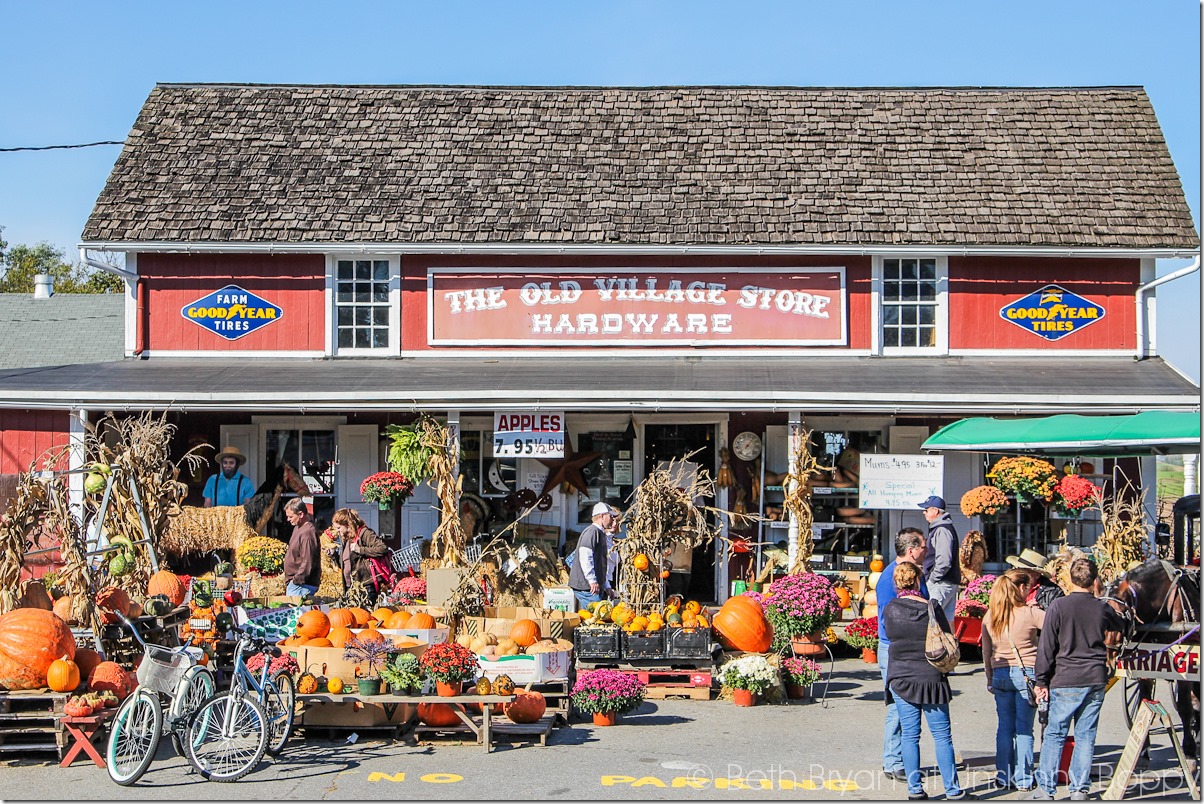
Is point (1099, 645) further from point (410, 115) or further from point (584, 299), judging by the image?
point (410, 115)

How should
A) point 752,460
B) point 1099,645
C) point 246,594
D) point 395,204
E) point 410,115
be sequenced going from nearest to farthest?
point 1099,645
point 246,594
point 752,460
point 395,204
point 410,115

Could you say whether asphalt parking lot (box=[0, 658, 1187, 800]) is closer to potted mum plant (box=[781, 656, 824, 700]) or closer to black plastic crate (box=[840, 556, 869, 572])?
potted mum plant (box=[781, 656, 824, 700])

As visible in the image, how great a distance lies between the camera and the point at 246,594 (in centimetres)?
1355

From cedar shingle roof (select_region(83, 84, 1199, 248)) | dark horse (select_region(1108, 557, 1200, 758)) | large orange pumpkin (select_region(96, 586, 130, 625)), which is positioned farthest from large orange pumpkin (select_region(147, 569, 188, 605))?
dark horse (select_region(1108, 557, 1200, 758))

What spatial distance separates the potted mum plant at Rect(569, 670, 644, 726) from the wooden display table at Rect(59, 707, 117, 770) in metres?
3.55

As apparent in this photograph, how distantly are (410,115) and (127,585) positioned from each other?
9258 millimetres

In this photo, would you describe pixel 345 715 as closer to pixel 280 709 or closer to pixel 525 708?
pixel 280 709

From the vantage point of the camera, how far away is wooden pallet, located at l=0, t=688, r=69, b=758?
8648mm

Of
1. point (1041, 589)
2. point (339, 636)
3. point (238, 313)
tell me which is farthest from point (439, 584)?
point (1041, 589)

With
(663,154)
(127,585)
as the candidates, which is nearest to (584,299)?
(663,154)

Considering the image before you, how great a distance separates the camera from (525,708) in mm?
9547

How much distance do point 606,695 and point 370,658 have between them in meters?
1.89

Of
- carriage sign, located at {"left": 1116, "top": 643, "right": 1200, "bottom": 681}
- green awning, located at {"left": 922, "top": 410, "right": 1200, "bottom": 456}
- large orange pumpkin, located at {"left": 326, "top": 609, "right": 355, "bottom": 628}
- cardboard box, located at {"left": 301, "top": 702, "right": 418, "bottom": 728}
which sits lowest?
cardboard box, located at {"left": 301, "top": 702, "right": 418, "bottom": 728}

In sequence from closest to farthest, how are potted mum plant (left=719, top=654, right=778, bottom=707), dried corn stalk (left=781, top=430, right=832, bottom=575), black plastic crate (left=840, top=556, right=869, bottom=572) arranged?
potted mum plant (left=719, top=654, right=778, bottom=707) → dried corn stalk (left=781, top=430, right=832, bottom=575) → black plastic crate (left=840, top=556, right=869, bottom=572)
